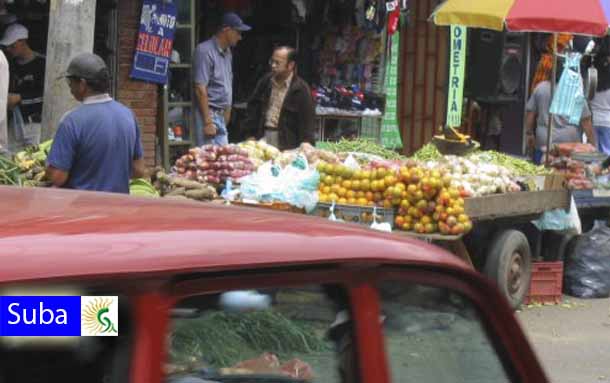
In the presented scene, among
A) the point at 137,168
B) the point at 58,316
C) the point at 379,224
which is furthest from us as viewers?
the point at 379,224

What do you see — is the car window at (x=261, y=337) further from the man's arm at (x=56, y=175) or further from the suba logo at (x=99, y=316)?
the man's arm at (x=56, y=175)

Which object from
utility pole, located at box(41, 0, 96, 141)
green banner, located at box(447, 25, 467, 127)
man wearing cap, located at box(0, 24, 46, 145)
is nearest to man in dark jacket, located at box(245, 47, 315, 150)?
man wearing cap, located at box(0, 24, 46, 145)

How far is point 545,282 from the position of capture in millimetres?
10125

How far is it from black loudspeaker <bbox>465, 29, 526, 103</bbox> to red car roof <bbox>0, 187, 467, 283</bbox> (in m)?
13.6

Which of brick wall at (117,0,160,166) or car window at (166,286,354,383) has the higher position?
brick wall at (117,0,160,166)

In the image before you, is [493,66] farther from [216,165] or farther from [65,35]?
[65,35]

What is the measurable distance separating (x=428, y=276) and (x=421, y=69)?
12994 mm

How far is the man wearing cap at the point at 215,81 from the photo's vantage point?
11602mm

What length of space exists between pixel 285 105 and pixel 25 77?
7.46 ft

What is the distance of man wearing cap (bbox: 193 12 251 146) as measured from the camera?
11602mm

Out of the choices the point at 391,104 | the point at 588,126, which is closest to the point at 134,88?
the point at 391,104

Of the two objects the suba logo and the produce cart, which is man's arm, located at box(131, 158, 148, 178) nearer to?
the produce cart

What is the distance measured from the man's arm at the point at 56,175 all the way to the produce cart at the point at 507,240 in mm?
3527

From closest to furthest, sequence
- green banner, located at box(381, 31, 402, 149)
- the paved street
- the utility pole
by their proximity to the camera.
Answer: the utility pole
the paved street
green banner, located at box(381, 31, 402, 149)
